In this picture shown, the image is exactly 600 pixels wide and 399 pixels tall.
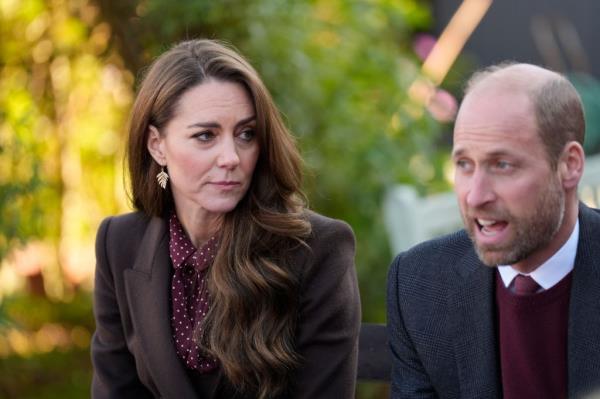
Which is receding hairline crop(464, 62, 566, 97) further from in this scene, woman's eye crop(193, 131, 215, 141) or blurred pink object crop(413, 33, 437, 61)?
blurred pink object crop(413, 33, 437, 61)

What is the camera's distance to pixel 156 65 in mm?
3418

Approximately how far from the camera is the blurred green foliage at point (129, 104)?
532 cm

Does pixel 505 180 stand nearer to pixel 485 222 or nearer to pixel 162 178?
pixel 485 222

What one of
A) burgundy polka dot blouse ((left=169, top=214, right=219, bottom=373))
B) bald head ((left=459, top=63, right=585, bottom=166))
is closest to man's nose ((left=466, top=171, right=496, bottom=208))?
bald head ((left=459, top=63, right=585, bottom=166))

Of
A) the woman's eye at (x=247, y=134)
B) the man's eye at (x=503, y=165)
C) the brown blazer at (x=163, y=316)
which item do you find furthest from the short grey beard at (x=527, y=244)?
the woman's eye at (x=247, y=134)

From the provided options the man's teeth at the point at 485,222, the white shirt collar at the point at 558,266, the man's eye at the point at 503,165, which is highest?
the man's eye at the point at 503,165

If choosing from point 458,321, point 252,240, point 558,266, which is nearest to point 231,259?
point 252,240

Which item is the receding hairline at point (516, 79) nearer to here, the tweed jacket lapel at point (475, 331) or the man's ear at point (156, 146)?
the tweed jacket lapel at point (475, 331)

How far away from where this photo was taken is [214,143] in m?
3.30

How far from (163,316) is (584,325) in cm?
123

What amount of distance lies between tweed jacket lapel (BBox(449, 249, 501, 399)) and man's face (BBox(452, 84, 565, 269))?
259mm

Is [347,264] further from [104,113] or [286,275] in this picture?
[104,113]

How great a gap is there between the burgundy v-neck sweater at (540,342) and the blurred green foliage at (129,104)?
2.54m

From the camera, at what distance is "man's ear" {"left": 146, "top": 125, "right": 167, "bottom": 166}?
344 centimetres
